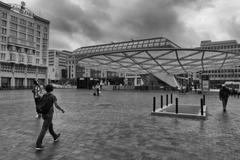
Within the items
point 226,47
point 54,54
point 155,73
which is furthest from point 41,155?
point 54,54

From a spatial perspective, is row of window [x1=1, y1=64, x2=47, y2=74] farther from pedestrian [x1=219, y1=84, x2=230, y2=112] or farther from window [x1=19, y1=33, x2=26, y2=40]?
pedestrian [x1=219, y1=84, x2=230, y2=112]

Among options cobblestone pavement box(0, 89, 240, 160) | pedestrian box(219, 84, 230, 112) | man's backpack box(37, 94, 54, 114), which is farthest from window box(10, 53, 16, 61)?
man's backpack box(37, 94, 54, 114)

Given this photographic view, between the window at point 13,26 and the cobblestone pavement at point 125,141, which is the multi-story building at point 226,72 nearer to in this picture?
the window at point 13,26

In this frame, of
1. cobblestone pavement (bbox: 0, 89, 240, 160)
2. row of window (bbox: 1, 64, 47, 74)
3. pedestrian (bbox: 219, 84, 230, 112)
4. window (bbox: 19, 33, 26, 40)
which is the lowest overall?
cobblestone pavement (bbox: 0, 89, 240, 160)

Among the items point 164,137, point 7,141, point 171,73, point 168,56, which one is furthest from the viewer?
point 171,73

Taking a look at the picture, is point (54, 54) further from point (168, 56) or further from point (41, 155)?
point (41, 155)

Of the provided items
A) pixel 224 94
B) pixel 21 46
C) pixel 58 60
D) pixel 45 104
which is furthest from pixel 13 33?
pixel 58 60

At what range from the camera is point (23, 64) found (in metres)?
64.8

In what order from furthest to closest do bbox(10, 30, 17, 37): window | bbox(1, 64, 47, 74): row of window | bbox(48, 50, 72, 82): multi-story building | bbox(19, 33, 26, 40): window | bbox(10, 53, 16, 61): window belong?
bbox(48, 50, 72, 82): multi-story building
bbox(19, 33, 26, 40): window
bbox(10, 30, 17, 37): window
bbox(10, 53, 16, 61): window
bbox(1, 64, 47, 74): row of window

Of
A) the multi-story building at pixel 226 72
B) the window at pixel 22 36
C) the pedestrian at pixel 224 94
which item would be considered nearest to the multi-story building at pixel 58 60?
the window at pixel 22 36

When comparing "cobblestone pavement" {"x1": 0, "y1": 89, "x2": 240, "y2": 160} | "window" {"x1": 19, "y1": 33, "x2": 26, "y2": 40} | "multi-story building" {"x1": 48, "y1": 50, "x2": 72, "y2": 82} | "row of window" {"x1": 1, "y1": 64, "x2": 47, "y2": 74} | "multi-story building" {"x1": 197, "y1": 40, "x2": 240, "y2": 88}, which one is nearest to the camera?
"cobblestone pavement" {"x1": 0, "y1": 89, "x2": 240, "y2": 160}

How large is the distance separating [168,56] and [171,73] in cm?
1885

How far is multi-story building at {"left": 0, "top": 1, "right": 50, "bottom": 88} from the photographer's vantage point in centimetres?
6031

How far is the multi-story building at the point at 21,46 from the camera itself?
198 ft
